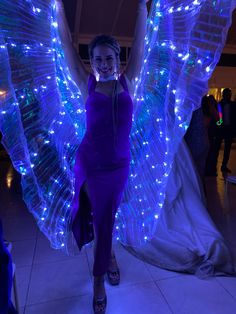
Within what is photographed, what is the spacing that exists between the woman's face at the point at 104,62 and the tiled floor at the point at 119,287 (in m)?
1.25

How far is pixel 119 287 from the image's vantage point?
5.48 feet

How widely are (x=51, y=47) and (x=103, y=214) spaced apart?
2.88 feet

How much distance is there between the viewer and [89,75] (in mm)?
1378

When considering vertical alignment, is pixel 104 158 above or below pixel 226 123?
above

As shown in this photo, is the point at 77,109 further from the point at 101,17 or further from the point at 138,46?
the point at 101,17

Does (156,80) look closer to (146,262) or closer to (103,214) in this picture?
(103,214)

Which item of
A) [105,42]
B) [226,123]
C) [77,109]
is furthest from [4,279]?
[226,123]

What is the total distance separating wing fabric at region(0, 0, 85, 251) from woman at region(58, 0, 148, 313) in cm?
11

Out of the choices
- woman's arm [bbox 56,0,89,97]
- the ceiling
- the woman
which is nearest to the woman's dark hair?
the woman

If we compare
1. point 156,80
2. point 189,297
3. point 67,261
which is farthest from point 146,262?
point 156,80

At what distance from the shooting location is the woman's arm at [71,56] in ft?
4.12

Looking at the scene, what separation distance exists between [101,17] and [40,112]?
6.95m

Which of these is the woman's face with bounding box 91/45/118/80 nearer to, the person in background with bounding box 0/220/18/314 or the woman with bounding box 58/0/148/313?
the woman with bounding box 58/0/148/313

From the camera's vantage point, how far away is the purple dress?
1318 mm
